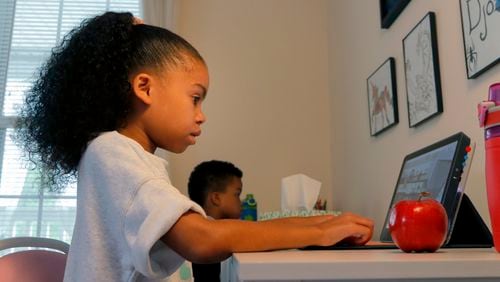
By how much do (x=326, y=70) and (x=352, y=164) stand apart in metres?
0.69

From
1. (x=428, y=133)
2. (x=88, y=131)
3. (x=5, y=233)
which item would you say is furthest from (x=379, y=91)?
(x=5, y=233)

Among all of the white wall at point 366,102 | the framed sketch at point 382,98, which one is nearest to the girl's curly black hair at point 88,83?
the white wall at point 366,102

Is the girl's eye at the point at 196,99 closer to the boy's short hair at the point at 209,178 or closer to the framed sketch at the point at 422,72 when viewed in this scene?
the framed sketch at the point at 422,72

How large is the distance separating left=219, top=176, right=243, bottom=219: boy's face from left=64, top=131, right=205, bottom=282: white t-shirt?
1.51 meters

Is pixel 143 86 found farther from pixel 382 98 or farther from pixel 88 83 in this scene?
pixel 382 98

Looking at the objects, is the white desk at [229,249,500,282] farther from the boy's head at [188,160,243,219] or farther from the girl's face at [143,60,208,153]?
the boy's head at [188,160,243,219]

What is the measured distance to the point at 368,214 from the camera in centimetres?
197

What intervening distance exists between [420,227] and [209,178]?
1.68 m

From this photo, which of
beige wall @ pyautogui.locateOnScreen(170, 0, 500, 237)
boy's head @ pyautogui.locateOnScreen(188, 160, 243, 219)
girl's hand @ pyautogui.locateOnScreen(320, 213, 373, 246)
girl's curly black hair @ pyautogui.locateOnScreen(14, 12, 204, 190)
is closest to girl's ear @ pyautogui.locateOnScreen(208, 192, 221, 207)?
boy's head @ pyautogui.locateOnScreen(188, 160, 243, 219)

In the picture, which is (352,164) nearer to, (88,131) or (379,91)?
(379,91)

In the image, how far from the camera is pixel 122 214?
0.68m

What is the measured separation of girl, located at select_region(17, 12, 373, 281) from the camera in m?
0.66

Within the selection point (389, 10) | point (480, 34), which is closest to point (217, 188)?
point (389, 10)

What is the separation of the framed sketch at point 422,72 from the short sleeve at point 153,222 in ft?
3.17
